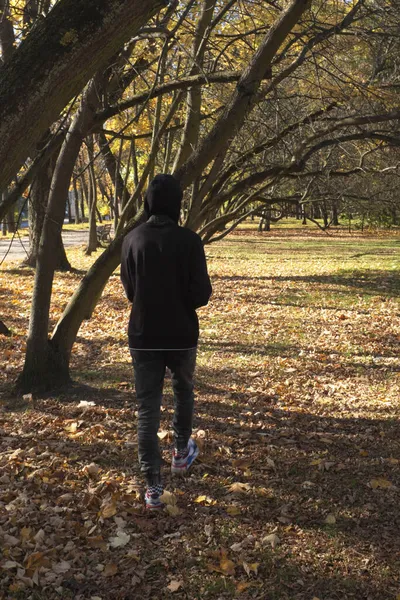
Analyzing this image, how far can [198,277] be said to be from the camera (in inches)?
140

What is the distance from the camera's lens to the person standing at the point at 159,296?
11.6 feet

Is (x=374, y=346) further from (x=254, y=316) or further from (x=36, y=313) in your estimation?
(x=36, y=313)

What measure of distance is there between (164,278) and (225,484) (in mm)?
1689

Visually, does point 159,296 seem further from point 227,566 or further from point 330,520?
point 330,520

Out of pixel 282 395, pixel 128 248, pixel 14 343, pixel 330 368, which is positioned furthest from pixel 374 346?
pixel 128 248

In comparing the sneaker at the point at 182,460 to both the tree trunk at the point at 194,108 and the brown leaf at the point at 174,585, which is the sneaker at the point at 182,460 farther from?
the tree trunk at the point at 194,108

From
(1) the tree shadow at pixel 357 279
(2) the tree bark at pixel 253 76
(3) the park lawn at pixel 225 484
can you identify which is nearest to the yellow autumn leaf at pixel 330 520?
(3) the park lawn at pixel 225 484

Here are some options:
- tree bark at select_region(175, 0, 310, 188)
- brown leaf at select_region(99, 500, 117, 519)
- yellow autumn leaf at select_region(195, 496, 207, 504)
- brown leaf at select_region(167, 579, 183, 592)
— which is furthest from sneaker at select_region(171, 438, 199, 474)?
tree bark at select_region(175, 0, 310, 188)

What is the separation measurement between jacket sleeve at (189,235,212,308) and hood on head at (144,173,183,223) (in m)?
0.26

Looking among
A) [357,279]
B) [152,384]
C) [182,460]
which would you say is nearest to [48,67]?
[152,384]

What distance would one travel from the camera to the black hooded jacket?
353cm

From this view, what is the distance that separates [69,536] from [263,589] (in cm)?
119

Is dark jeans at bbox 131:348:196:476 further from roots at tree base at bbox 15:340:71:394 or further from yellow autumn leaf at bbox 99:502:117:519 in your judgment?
roots at tree base at bbox 15:340:71:394

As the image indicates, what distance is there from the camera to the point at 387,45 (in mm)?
9609
